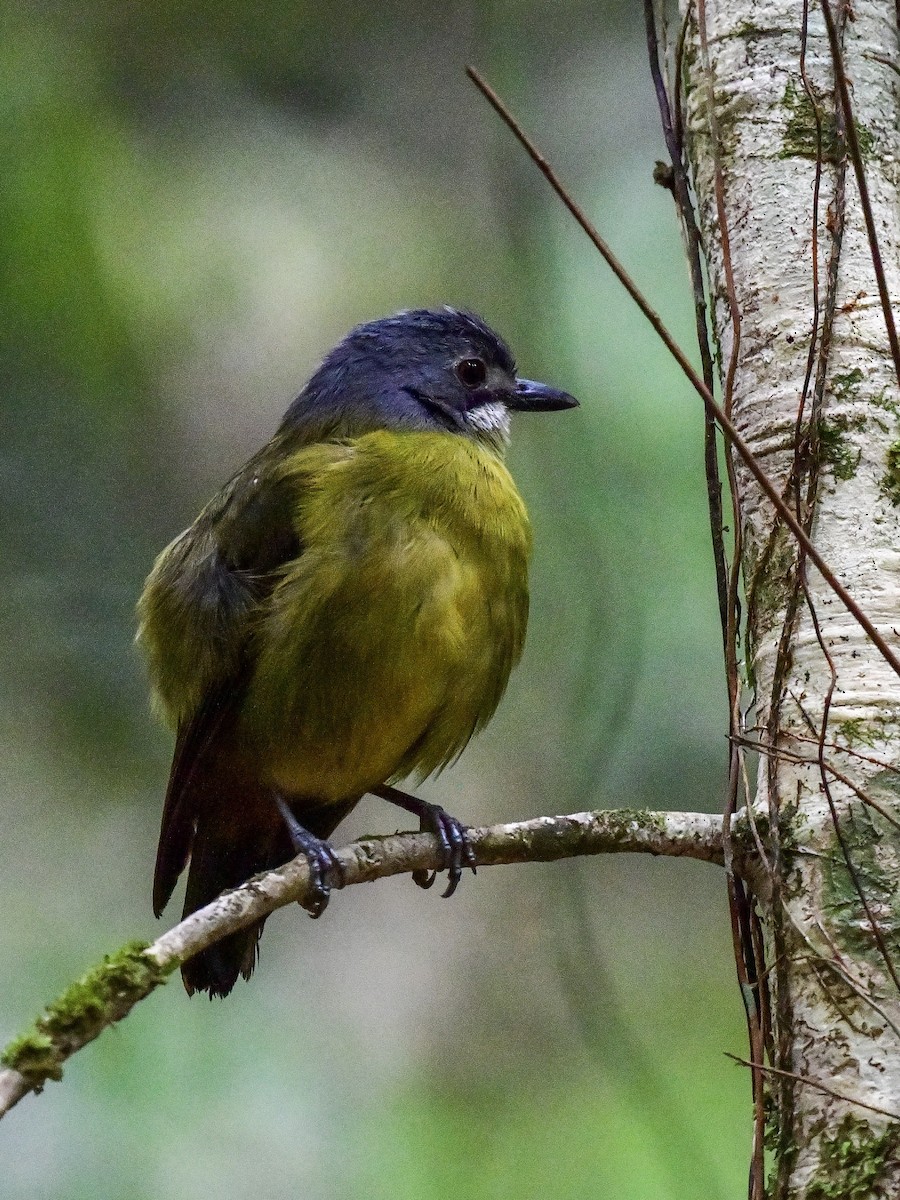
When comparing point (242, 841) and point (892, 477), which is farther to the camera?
point (242, 841)

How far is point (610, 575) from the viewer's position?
16.5ft

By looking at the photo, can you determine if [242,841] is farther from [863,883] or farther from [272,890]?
[863,883]

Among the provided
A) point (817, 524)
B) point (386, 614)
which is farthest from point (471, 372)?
point (817, 524)

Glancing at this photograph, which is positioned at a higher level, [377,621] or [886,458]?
[886,458]

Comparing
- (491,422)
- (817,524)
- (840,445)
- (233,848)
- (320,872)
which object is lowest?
(233,848)

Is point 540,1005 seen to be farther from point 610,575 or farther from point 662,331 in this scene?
point 662,331

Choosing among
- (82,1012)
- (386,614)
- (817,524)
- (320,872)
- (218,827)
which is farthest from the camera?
(218,827)

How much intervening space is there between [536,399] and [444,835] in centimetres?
140

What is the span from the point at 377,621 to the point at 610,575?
2215 mm

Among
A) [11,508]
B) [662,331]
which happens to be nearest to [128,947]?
[662,331]

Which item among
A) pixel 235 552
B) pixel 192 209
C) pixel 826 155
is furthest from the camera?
pixel 192 209

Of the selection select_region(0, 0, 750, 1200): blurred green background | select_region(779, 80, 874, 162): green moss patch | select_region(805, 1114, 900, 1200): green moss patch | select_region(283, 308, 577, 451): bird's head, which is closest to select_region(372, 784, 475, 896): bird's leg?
select_region(805, 1114, 900, 1200): green moss patch

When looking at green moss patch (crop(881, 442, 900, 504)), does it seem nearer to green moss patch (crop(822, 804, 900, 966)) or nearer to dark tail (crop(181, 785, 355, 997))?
green moss patch (crop(822, 804, 900, 966))

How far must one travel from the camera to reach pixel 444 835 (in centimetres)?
282
